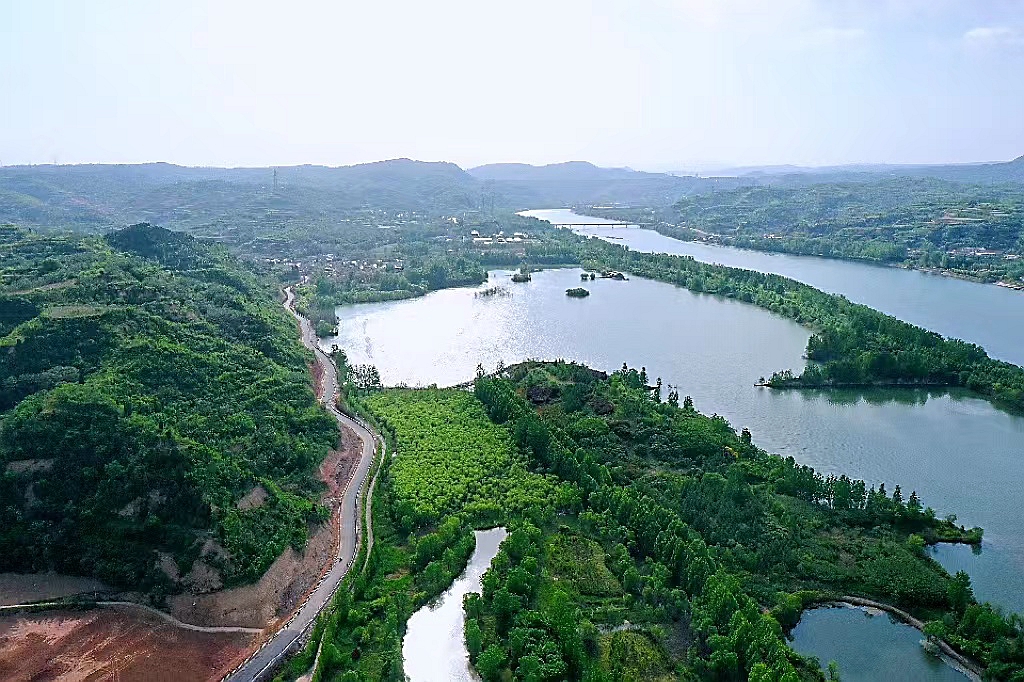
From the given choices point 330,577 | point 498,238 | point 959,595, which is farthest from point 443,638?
point 498,238

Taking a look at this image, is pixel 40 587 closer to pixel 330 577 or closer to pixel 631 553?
pixel 330 577

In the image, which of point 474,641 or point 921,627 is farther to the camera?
point 921,627

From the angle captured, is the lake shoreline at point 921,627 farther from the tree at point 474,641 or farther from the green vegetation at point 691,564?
the tree at point 474,641

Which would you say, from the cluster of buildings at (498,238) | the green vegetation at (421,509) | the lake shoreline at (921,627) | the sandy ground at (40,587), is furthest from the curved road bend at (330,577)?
the cluster of buildings at (498,238)

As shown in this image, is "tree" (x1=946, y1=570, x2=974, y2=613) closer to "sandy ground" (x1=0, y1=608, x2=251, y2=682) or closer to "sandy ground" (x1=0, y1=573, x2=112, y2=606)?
"sandy ground" (x1=0, y1=608, x2=251, y2=682)

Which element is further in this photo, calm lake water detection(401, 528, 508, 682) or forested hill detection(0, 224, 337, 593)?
forested hill detection(0, 224, 337, 593)

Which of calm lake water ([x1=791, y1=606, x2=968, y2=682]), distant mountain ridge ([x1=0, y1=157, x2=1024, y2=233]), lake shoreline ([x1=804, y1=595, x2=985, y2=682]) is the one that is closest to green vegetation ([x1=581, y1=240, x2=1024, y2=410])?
lake shoreline ([x1=804, y1=595, x2=985, y2=682])

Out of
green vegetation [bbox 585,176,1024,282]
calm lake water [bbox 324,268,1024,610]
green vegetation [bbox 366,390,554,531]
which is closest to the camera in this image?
green vegetation [bbox 366,390,554,531]
